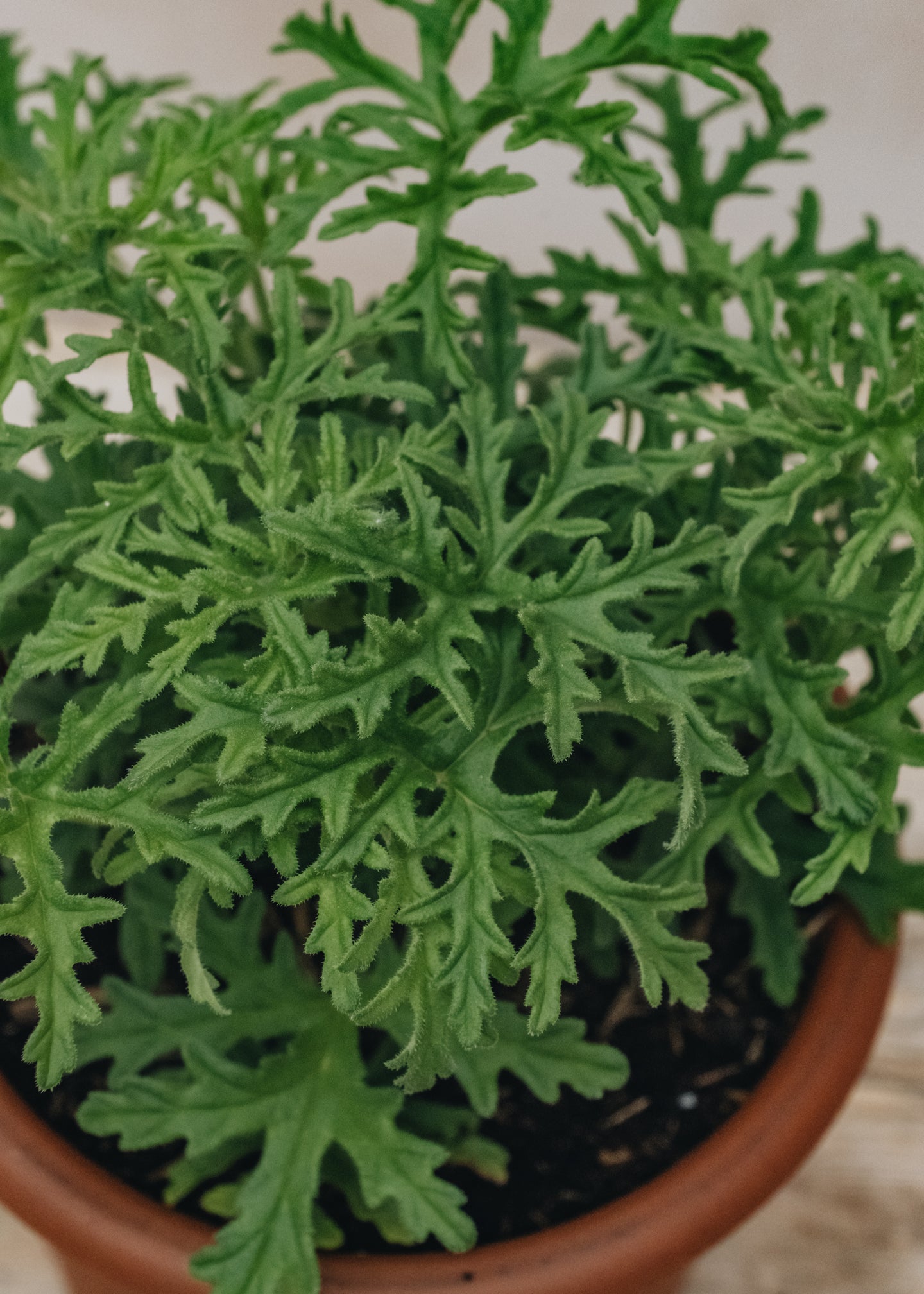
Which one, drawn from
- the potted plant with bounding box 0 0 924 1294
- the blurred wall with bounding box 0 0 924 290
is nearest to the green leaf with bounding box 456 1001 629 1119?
the potted plant with bounding box 0 0 924 1294

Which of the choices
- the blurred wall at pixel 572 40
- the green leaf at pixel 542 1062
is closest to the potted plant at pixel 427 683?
the green leaf at pixel 542 1062

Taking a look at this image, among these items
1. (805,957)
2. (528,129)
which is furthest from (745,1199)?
(528,129)

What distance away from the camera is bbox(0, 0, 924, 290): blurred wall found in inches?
53.6

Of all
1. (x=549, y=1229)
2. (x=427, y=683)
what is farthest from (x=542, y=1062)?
(x=427, y=683)

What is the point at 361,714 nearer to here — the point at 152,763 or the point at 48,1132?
the point at 152,763

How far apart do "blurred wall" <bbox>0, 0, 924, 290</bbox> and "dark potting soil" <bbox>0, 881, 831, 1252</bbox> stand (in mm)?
889

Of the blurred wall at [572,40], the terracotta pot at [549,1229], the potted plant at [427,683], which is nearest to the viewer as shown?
the potted plant at [427,683]

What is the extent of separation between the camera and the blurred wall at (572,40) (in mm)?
1361

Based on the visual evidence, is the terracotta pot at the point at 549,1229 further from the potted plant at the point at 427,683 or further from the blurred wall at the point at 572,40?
the blurred wall at the point at 572,40

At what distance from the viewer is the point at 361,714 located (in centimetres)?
57

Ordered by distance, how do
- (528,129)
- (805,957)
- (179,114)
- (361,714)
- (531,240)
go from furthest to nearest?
(531,240) → (805,957) → (179,114) → (528,129) → (361,714)

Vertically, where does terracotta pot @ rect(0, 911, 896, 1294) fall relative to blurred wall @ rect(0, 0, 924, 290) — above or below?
below

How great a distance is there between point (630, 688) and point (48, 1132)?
45 cm

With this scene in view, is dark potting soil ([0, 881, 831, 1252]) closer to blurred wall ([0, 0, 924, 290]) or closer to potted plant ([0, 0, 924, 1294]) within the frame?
potted plant ([0, 0, 924, 1294])
